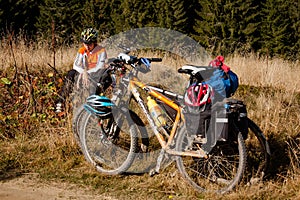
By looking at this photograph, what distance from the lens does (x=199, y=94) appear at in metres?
4.11

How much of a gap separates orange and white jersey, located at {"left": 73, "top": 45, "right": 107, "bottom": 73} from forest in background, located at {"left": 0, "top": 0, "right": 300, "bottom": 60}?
26377mm

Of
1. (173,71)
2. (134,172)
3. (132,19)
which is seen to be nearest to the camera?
(134,172)

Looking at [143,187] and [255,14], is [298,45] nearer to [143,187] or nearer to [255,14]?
[255,14]

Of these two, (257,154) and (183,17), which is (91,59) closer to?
(257,154)

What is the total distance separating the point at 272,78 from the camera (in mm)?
8398

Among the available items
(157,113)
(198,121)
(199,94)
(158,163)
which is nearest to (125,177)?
(158,163)

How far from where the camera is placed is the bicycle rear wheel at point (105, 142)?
4949mm

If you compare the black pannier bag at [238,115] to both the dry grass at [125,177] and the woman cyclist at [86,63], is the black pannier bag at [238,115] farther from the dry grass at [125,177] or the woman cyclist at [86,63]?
the woman cyclist at [86,63]

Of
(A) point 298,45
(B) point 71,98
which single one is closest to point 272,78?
(B) point 71,98

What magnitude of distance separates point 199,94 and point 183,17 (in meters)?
32.3

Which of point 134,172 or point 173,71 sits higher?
point 173,71

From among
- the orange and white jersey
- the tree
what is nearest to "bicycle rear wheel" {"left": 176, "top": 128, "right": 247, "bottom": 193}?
the orange and white jersey

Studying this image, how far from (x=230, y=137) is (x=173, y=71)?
4.51 metres

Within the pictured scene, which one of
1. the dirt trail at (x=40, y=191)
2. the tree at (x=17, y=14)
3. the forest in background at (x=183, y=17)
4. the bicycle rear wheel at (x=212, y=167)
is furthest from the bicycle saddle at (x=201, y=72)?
the tree at (x=17, y=14)
